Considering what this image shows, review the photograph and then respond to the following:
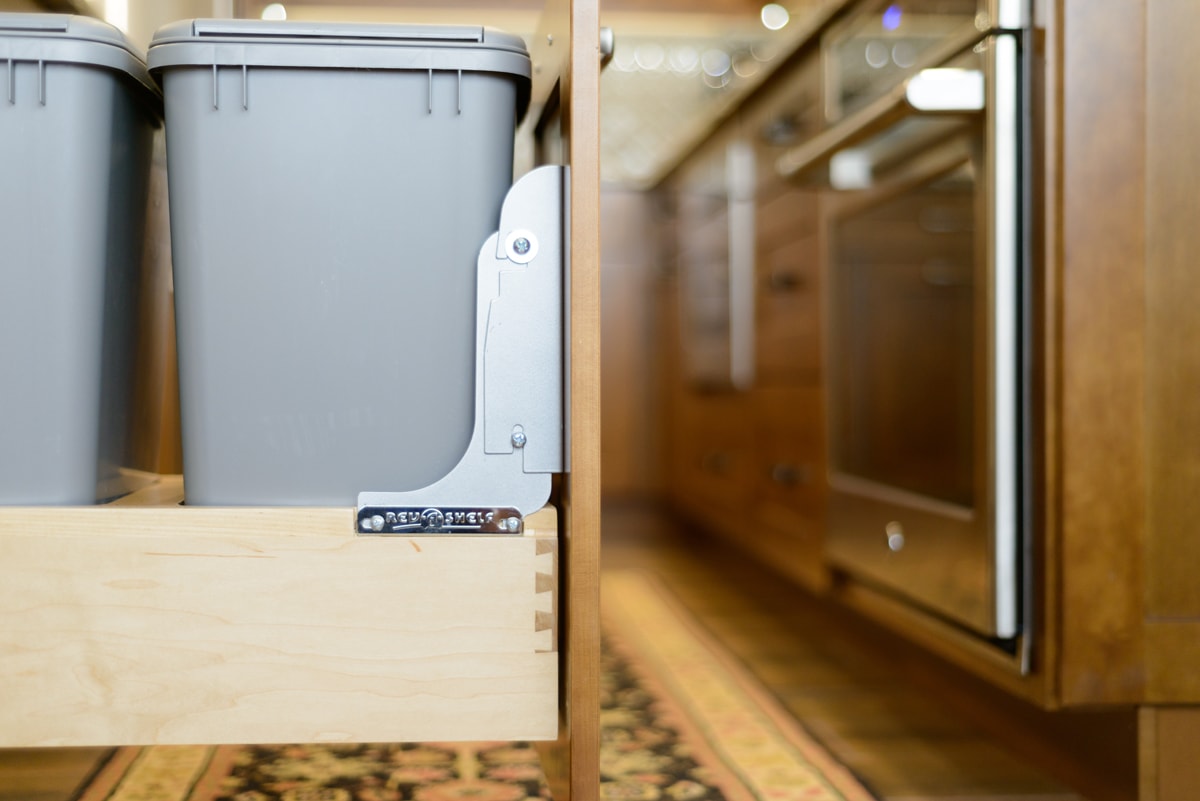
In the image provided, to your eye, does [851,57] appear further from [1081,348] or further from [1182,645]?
[1182,645]

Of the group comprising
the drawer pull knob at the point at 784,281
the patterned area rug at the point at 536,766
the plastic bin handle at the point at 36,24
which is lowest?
the patterned area rug at the point at 536,766

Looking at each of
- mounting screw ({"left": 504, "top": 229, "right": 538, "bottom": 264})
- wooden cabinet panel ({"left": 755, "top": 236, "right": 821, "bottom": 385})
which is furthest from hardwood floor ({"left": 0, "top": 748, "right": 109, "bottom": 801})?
wooden cabinet panel ({"left": 755, "top": 236, "right": 821, "bottom": 385})

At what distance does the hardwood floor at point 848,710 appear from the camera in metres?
1.13

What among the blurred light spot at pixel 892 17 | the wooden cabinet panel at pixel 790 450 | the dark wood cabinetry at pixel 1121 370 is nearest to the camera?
the dark wood cabinetry at pixel 1121 370

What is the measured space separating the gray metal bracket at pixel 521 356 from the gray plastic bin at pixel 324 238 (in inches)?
0.8

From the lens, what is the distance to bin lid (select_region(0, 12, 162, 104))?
73 centimetres

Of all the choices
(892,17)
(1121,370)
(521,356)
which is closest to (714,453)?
(892,17)

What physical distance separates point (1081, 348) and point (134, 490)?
2.71 feet

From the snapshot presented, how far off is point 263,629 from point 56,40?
0.42 meters

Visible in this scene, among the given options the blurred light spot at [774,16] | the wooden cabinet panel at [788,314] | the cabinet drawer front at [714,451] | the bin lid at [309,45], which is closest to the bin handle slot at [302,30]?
the bin lid at [309,45]

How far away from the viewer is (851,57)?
1520 mm

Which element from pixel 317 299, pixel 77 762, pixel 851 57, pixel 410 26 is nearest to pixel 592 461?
pixel 317 299

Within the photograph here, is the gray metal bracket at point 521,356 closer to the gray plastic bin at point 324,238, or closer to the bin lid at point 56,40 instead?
the gray plastic bin at point 324,238

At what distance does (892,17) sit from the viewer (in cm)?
133
